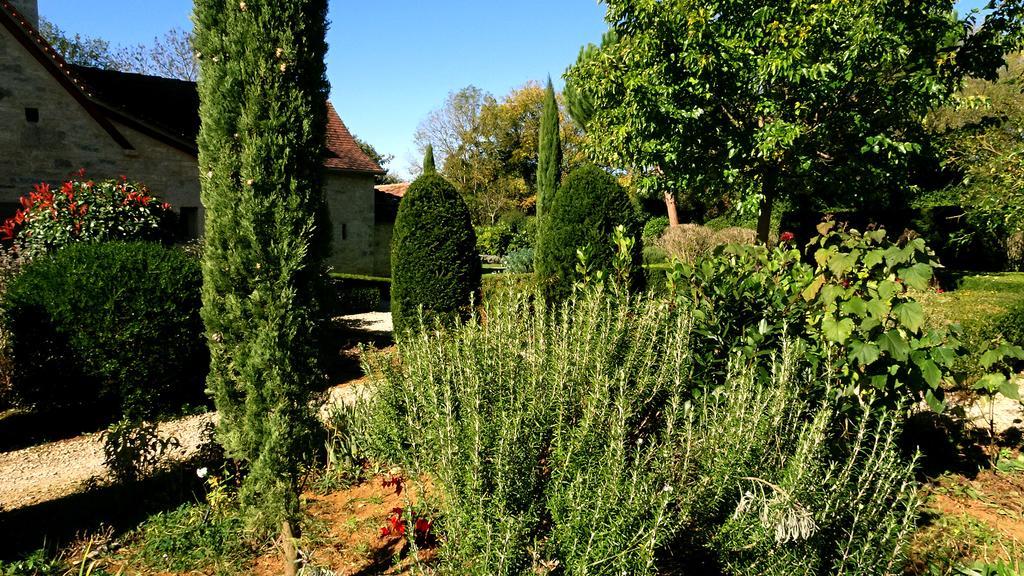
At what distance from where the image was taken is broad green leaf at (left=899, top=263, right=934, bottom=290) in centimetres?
331

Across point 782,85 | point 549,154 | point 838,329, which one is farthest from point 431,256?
point 549,154

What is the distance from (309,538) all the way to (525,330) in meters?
1.84

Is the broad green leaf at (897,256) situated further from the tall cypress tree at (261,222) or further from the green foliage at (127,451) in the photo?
the green foliage at (127,451)

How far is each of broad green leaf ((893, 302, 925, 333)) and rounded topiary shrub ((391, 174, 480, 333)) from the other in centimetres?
535

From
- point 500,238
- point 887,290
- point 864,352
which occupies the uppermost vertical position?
point 500,238

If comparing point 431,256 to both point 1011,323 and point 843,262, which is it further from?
point 1011,323

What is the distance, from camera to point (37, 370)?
20.2 feet

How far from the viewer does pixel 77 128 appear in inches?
430

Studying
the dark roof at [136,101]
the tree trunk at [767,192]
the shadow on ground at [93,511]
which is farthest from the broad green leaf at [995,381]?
the tree trunk at [767,192]

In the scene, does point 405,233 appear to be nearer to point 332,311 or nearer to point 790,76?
point 332,311

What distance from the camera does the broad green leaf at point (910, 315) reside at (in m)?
3.25

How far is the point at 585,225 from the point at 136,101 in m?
12.9

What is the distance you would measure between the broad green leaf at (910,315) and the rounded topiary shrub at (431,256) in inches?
211

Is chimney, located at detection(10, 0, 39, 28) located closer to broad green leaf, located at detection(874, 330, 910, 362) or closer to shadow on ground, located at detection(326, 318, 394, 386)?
shadow on ground, located at detection(326, 318, 394, 386)
